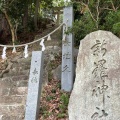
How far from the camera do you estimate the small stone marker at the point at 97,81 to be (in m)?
4.77

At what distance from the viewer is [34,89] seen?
21.1 feet

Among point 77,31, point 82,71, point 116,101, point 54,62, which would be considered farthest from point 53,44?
point 116,101

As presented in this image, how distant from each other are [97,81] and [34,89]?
Result: 189cm

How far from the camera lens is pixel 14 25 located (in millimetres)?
10891

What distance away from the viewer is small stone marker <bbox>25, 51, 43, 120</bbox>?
20.7 ft

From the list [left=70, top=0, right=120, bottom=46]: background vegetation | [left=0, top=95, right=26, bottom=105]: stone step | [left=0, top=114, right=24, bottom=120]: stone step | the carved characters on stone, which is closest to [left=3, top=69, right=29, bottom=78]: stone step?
[left=0, top=95, right=26, bottom=105]: stone step

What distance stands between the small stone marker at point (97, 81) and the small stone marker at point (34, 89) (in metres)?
1.45

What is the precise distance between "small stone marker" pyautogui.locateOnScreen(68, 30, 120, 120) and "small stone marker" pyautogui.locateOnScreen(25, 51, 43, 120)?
145 centimetres

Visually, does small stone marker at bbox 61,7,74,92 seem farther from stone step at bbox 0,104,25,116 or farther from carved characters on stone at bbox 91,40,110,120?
carved characters on stone at bbox 91,40,110,120

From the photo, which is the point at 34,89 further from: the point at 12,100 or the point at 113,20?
the point at 113,20

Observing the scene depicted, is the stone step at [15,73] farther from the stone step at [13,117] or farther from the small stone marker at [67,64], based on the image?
the stone step at [13,117]

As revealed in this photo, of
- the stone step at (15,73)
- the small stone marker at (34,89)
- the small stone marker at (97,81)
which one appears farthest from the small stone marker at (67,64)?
the small stone marker at (97,81)

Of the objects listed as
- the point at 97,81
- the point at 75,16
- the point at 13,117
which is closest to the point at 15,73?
the point at 13,117

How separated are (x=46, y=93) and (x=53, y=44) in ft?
9.12
